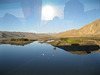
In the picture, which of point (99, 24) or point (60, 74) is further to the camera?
point (99, 24)

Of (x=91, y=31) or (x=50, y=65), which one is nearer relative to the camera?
(x=50, y=65)

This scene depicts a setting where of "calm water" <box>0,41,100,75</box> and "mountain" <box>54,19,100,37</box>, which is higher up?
"mountain" <box>54,19,100,37</box>

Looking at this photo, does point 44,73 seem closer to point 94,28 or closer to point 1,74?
point 1,74

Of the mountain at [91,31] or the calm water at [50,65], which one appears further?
the mountain at [91,31]

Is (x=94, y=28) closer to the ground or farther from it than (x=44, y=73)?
farther from it

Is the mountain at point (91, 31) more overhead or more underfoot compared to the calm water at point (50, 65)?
more overhead

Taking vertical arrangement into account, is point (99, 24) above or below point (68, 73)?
above

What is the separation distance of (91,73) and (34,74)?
29.1 ft

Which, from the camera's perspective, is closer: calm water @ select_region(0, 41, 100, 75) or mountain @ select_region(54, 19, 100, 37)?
calm water @ select_region(0, 41, 100, 75)

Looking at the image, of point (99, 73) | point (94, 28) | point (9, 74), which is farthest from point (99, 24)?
point (9, 74)

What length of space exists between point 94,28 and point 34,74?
13270 centimetres

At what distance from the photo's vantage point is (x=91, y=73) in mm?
11695

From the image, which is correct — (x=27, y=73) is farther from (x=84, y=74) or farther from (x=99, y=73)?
(x=99, y=73)

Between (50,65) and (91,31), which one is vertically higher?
(91,31)
